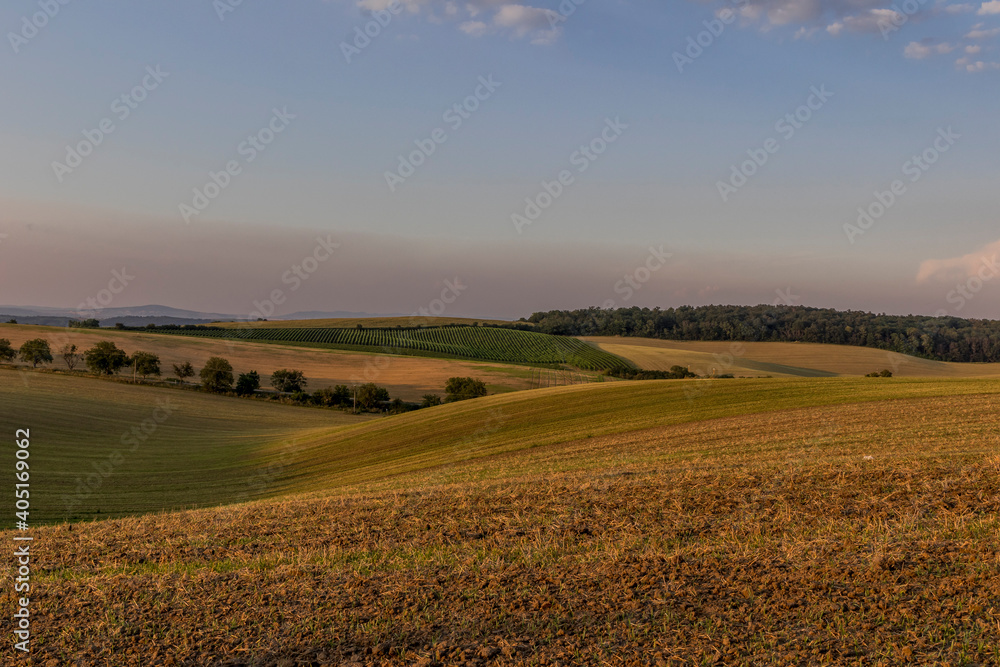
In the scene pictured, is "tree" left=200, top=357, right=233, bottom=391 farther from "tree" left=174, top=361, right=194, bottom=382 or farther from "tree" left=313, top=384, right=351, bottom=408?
"tree" left=313, top=384, right=351, bottom=408

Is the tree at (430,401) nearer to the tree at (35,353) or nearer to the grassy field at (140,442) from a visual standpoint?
the grassy field at (140,442)

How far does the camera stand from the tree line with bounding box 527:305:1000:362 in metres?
103

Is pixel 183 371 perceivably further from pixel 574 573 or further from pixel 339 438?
pixel 574 573

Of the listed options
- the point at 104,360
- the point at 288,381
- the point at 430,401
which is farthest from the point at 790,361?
the point at 104,360

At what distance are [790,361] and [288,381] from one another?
70.9 metres

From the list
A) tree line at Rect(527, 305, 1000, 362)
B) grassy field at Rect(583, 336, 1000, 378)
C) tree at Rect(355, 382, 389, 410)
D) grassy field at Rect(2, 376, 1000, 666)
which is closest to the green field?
grassy field at Rect(2, 376, 1000, 666)

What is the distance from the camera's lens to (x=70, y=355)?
7469cm

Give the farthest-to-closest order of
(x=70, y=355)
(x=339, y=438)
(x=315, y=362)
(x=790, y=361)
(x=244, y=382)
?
(x=790, y=361) < (x=315, y=362) < (x=70, y=355) < (x=244, y=382) < (x=339, y=438)

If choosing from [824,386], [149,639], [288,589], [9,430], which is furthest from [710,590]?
[9,430]

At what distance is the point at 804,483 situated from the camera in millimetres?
10625

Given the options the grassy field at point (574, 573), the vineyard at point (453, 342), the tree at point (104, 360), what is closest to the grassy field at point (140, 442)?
the tree at point (104, 360)

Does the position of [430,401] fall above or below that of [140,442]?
below

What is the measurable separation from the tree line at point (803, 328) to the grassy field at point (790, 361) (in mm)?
5312

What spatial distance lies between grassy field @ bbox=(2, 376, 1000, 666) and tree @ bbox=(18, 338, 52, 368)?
2787 inches
